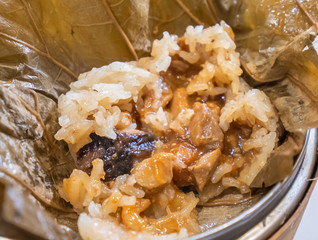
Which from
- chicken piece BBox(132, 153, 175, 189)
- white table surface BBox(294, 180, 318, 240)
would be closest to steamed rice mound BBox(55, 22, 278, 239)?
chicken piece BBox(132, 153, 175, 189)

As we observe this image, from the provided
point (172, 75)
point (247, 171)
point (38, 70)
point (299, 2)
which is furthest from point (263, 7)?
point (38, 70)

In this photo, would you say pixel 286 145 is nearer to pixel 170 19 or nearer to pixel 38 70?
pixel 170 19

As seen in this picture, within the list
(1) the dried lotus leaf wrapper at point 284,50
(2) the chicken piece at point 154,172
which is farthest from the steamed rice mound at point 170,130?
(1) the dried lotus leaf wrapper at point 284,50

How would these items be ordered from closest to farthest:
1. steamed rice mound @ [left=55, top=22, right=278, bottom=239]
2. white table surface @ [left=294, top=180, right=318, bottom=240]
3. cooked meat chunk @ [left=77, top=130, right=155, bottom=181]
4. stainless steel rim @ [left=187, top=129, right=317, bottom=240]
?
stainless steel rim @ [left=187, top=129, right=317, bottom=240], steamed rice mound @ [left=55, top=22, right=278, bottom=239], cooked meat chunk @ [left=77, top=130, right=155, bottom=181], white table surface @ [left=294, top=180, right=318, bottom=240]

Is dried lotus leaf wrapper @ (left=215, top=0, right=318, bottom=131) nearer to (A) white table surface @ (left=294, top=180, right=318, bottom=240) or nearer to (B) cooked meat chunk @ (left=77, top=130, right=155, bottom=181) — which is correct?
(B) cooked meat chunk @ (left=77, top=130, right=155, bottom=181)

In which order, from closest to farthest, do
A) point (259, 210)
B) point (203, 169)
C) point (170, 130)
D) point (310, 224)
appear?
point (259, 210)
point (203, 169)
point (170, 130)
point (310, 224)

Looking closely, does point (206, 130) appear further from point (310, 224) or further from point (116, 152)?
point (310, 224)

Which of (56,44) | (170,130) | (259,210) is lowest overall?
(259,210)

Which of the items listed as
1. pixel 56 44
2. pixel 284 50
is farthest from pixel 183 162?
pixel 56 44
